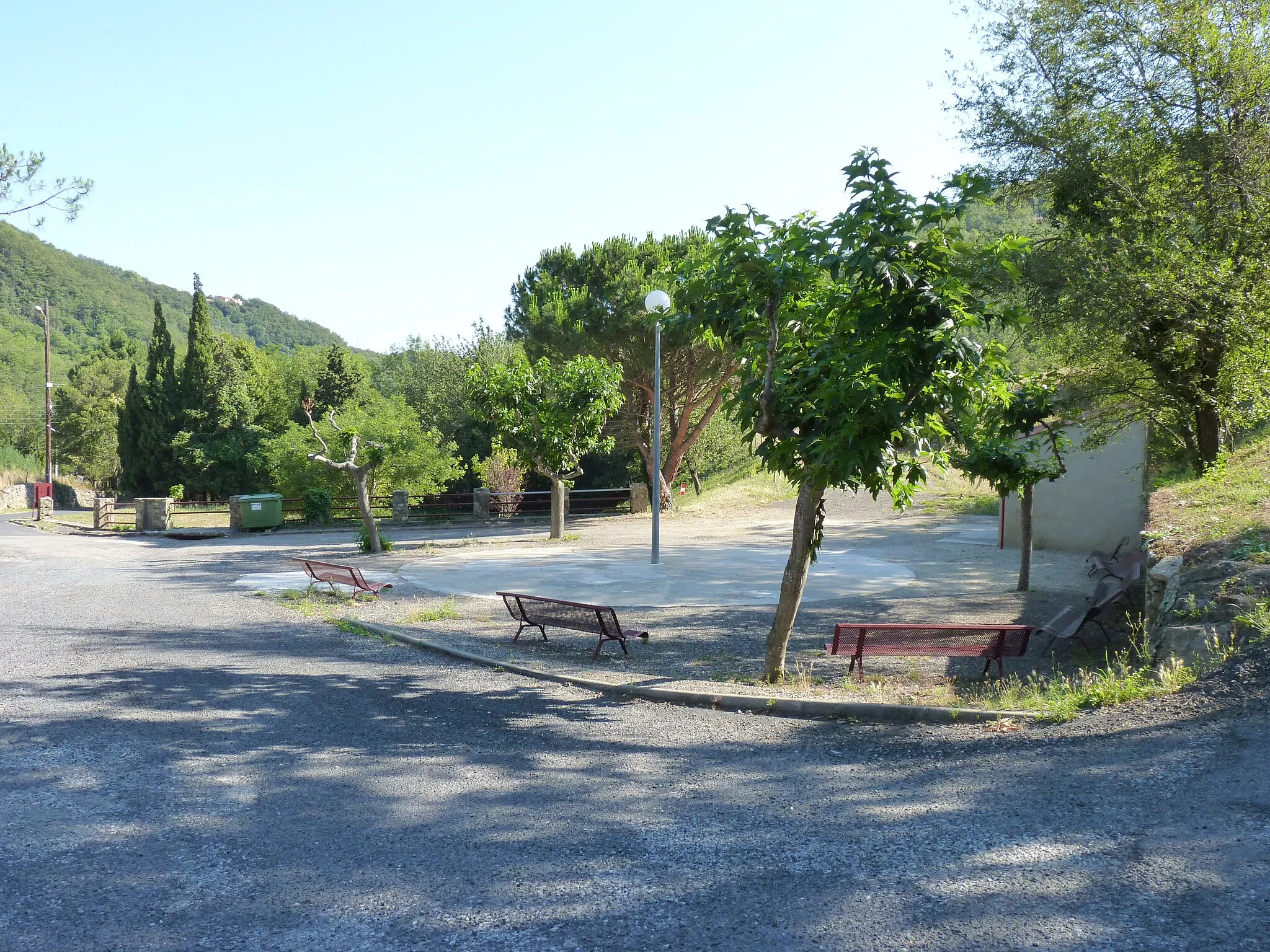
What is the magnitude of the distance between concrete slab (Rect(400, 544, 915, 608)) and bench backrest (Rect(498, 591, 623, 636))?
2.58 m

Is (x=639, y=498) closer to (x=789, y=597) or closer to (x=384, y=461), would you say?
(x=384, y=461)

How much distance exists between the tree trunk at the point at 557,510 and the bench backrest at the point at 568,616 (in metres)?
11.8

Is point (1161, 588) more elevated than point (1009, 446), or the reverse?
point (1009, 446)

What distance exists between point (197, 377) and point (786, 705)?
1809 inches

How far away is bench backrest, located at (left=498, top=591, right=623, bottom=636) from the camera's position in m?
9.20

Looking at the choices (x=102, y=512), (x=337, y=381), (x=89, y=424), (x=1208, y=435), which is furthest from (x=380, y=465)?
(x=89, y=424)

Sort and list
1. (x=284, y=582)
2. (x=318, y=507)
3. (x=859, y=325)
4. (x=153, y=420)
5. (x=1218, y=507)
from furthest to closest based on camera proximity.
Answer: (x=153, y=420) < (x=318, y=507) < (x=284, y=582) < (x=1218, y=507) < (x=859, y=325)

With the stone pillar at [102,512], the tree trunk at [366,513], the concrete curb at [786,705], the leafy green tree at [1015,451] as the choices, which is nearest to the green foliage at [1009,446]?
the leafy green tree at [1015,451]

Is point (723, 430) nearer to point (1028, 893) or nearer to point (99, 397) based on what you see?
point (1028, 893)

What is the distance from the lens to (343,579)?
43.7 feet

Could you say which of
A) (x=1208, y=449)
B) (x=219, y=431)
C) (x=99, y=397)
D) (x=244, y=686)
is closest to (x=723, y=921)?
(x=244, y=686)

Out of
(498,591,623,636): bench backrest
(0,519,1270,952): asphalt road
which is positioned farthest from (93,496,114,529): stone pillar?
(0,519,1270,952): asphalt road

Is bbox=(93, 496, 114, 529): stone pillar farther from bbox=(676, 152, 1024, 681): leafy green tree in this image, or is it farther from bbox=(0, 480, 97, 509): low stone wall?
bbox=(676, 152, 1024, 681): leafy green tree

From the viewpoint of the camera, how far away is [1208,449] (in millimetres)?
14156
